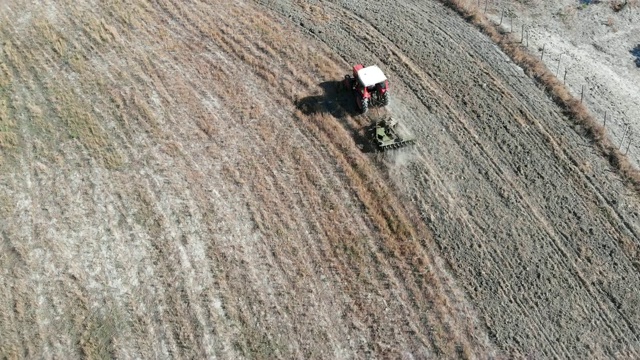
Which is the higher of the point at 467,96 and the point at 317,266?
the point at 467,96

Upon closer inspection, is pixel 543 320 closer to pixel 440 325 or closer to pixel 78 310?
pixel 440 325

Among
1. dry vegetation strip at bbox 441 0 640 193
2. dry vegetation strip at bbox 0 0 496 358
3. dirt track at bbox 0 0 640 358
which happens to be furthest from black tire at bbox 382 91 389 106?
dry vegetation strip at bbox 441 0 640 193

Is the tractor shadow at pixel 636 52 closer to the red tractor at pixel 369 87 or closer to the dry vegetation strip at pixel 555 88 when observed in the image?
the dry vegetation strip at pixel 555 88

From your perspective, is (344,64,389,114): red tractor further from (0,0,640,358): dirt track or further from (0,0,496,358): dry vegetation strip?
(0,0,496,358): dry vegetation strip

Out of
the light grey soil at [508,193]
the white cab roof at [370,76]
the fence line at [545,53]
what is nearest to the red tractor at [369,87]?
the white cab roof at [370,76]

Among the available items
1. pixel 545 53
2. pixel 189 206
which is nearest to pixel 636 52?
pixel 545 53

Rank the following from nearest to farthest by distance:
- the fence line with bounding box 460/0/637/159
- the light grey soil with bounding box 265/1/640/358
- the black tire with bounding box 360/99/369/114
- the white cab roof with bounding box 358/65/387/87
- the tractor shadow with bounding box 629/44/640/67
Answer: the light grey soil with bounding box 265/1/640/358, the white cab roof with bounding box 358/65/387/87, the black tire with bounding box 360/99/369/114, the fence line with bounding box 460/0/637/159, the tractor shadow with bounding box 629/44/640/67

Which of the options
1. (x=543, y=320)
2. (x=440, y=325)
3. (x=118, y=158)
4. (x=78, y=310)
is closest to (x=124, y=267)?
(x=78, y=310)
